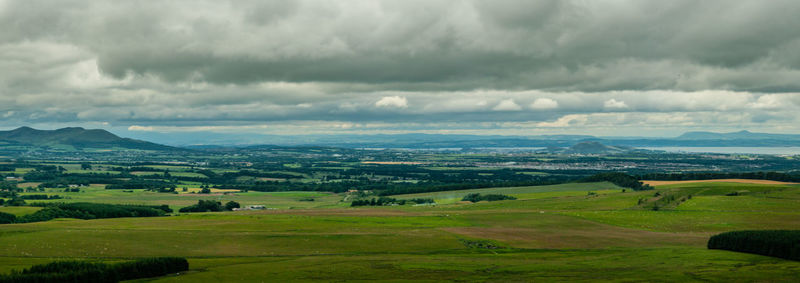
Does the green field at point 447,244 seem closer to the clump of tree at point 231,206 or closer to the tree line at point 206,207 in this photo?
the tree line at point 206,207

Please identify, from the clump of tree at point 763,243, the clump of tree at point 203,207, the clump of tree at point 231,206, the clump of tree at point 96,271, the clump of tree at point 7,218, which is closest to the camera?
the clump of tree at point 96,271

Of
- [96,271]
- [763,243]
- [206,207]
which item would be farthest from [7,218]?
[763,243]

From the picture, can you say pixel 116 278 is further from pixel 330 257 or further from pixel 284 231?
pixel 284 231

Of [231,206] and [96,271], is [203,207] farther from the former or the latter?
[96,271]

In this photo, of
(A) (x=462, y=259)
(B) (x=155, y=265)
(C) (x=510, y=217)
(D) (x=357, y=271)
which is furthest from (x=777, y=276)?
(C) (x=510, y=217)

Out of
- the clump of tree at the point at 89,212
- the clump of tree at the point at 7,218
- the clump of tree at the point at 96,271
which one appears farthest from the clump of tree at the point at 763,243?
the clump of tree at the point at 7,218

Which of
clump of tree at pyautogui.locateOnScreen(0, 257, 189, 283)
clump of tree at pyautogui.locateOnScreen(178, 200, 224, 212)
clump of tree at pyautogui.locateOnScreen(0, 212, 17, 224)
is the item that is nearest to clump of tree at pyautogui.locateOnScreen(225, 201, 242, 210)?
clump of tree at pyautogui.locateOnScreen(178, 200, 224, 212)

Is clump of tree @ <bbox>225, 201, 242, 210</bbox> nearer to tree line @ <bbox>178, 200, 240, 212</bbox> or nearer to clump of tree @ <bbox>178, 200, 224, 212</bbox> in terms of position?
tree line @ <bbox>178, 200, 240, 212</bbox>
